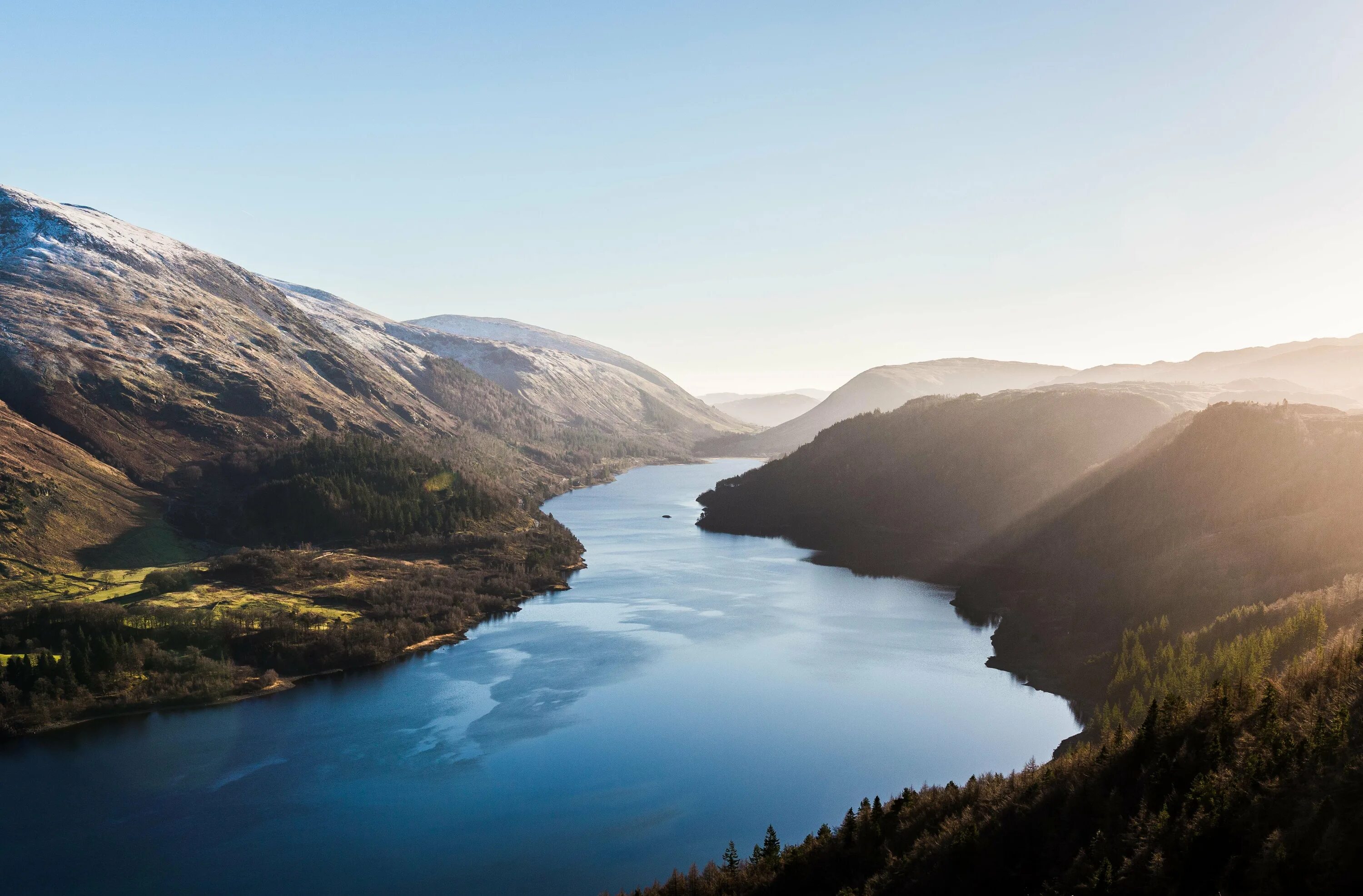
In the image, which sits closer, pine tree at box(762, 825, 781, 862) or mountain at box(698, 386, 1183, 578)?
pine tree at box(762, 825, 781, 862)

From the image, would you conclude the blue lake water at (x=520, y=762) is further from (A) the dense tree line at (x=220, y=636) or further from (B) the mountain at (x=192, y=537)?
(B) the mountain at (x=192, y=537)

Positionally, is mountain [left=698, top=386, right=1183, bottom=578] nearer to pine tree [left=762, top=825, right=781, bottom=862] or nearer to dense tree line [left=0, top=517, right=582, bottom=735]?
dense tree line [left=0, top=517, right=582, bottom=735]

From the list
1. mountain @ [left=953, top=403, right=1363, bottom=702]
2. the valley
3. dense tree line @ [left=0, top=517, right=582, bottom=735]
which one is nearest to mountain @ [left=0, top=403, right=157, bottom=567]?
the valley

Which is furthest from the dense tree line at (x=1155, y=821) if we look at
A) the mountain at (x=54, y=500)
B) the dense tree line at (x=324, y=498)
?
the dense tree line at (x=324, y=498)

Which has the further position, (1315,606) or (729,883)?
(1315,606)

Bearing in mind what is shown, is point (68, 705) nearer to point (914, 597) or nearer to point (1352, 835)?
point (1352, 835)

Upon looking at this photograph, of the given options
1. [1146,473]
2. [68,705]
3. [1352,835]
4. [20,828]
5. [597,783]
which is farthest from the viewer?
[1146,473]

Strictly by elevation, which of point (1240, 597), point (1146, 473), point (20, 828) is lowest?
point (20, 828)

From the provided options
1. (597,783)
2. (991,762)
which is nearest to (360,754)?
(597,783)
